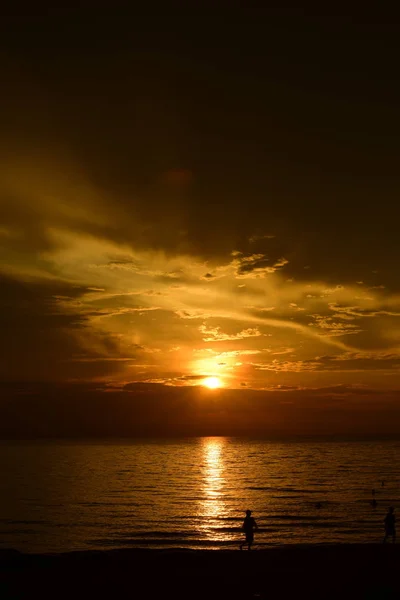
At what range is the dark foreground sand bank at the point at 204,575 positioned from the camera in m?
20.6

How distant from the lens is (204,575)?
23609mm

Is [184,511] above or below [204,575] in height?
below

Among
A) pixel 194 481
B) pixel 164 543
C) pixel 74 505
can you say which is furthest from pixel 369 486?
pixel 164 543

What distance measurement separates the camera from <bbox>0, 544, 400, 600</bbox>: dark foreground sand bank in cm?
2061

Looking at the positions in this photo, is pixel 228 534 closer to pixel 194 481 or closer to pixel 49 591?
pixel 49 591

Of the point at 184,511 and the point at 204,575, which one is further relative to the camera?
the point at 184,511

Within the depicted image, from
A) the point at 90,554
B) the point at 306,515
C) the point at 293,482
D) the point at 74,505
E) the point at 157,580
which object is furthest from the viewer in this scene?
the point at 293,482

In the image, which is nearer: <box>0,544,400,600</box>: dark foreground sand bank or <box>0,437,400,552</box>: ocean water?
<box>0,544,400,600</box>: dark foreground sand bank

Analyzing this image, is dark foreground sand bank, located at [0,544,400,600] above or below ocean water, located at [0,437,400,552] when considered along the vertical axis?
above

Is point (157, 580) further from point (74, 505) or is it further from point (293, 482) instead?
point (293, 482)

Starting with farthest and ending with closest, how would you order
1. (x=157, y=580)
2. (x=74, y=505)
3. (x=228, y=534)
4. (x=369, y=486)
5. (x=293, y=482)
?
(x=293, y=482)
(x=369, y=486)
(x=74, y=505)
(x=228, y=534)
(x=157, y=580)

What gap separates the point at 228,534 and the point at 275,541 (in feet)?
16.1

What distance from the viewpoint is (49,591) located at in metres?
20.9

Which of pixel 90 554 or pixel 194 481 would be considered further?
pixel 194 481
